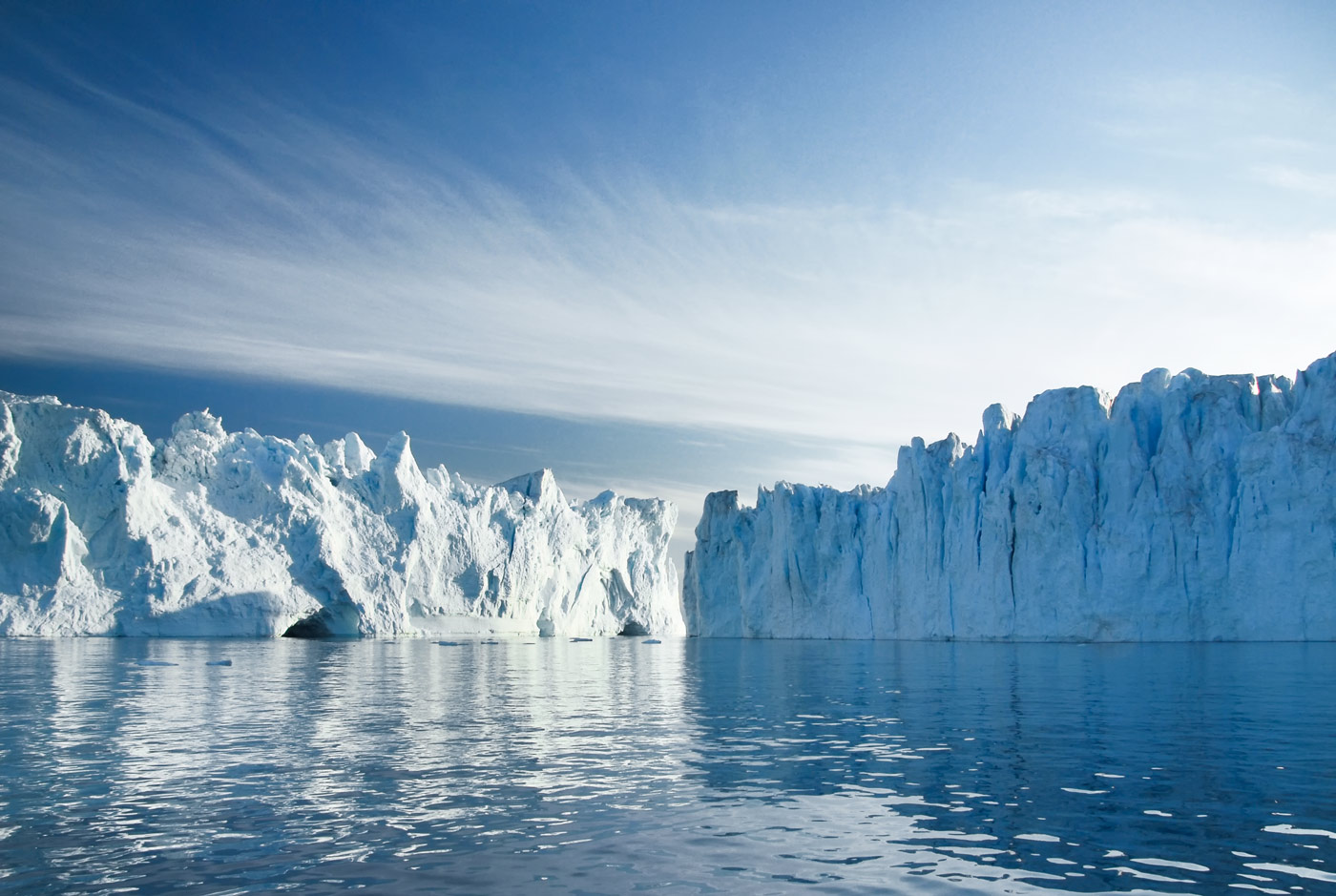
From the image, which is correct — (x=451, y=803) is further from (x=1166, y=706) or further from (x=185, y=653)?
(x=185, y=653)

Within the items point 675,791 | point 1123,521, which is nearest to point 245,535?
point 1123,521

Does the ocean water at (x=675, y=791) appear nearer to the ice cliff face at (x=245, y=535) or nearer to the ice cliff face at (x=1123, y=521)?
the ice cliff face at (x=1123, y=521)

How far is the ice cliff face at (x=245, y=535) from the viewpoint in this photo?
48281 mm

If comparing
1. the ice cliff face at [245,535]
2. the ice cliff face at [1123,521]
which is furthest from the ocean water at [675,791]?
the ice cliff face at [245,535]

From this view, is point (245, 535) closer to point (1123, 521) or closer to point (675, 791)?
point (1123, 521)

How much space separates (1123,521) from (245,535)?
149 feet

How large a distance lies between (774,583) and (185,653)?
37.3m

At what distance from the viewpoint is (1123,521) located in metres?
44.0

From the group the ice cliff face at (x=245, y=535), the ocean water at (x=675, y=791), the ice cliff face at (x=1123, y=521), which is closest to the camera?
the ocean water at (x=675, y=791)

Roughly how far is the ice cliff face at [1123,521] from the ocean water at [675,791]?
23183mm

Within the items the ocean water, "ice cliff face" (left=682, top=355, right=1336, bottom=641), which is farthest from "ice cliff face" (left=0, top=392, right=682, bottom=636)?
the ocean water

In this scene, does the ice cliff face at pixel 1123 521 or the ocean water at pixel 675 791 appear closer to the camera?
the ocean water at pixel 675 791

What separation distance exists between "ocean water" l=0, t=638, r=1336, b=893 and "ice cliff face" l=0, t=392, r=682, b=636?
33313mm

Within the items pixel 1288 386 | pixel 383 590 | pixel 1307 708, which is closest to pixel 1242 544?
pixel 1288 386
